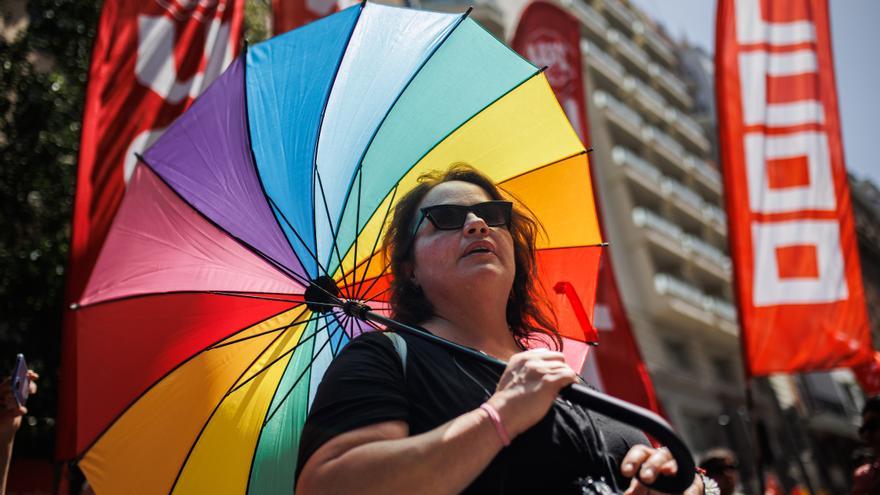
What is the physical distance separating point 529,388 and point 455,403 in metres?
0.22

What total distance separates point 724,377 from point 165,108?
23.1 meters

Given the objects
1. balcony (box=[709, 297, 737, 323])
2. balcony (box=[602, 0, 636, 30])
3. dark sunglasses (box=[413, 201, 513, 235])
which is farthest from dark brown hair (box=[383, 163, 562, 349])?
balcony (box=[602, 0, 636, 30])

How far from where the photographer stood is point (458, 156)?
2529mm

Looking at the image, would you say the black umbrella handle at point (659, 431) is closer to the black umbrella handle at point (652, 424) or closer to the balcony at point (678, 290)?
the black umbrella handle at point (652, 424)

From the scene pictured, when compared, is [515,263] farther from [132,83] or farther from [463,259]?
[132,83]

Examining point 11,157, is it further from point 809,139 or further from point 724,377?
point 724,377

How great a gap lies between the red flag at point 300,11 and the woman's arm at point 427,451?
5106 mm

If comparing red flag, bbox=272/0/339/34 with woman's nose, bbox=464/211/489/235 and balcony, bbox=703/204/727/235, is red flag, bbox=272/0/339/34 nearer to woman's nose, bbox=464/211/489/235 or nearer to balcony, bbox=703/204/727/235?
woman's nose, bbox=464/211/489/235

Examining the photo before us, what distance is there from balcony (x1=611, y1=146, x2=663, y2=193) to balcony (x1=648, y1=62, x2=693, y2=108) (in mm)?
7197

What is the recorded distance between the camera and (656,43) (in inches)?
1260

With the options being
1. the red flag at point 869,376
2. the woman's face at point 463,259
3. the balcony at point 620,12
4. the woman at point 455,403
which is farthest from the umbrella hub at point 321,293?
the balcony at point 620,12

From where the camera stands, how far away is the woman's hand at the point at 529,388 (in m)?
1.25

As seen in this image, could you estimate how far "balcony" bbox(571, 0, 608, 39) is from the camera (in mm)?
26342

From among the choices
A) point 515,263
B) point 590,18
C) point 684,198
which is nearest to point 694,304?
point 684,198
